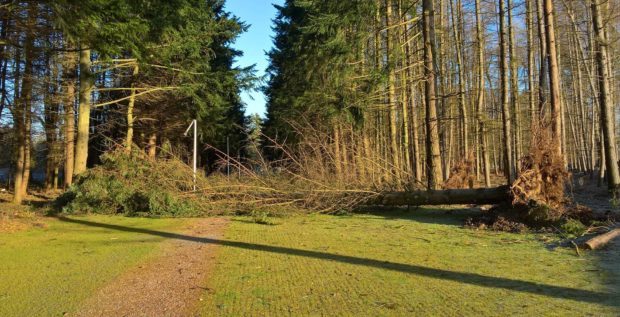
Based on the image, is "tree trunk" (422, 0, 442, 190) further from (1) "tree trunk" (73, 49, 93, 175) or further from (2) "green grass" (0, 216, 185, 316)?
(1) "tree trunk" (73, 49, 93, 175)

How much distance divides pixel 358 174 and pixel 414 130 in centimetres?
936

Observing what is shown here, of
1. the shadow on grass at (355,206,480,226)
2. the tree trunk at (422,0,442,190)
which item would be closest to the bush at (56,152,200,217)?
the shadow on grass at (355,206,480,226)

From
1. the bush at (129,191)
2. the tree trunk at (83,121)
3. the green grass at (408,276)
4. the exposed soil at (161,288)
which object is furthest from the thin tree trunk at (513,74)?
the tree trunk at (83,121)

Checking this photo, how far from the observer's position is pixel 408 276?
6.23m

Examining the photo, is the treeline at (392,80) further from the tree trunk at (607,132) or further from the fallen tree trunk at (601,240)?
the fallen tree trunk at (601,240)

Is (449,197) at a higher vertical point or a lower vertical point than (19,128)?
lower

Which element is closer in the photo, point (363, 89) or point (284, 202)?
point (284, 202)

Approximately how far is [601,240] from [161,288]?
264 inches

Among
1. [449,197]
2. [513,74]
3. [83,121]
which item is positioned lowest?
[449,197]

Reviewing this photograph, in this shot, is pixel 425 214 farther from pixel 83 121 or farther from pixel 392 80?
pixel 83 121

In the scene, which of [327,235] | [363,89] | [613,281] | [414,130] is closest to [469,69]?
[414,130]

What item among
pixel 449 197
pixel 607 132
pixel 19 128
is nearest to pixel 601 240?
pixel 449 197

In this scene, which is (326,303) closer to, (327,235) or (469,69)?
(327,235)

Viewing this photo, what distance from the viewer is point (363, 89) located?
19609mm
